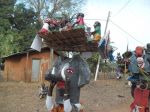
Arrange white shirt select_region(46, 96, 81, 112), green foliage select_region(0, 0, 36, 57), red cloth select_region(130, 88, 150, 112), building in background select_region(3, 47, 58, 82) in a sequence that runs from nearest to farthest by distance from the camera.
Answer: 1. white shirt select_region(46, 96, 81, 112)
2. red cloth select_region(130, 88, 150, 112)
3. building in background select_region(3, 47, 58, 82)
4. green foliage select_region(0, 0, 36, 57)

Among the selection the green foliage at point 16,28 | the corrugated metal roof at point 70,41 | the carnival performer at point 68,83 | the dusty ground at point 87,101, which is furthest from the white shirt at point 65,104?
the green foliage at point 16,28

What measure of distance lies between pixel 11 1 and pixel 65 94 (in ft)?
98.0

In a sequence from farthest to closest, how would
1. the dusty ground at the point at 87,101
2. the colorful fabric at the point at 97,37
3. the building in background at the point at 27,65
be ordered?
the building in background at the point at 27,65, the dusty ground at the point at 87,101, the colorful fabric at the point at 97,37

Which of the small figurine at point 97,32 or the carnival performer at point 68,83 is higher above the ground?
the small figurine at point 97,32

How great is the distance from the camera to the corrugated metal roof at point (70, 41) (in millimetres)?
6329

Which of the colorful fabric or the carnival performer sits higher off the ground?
the colorful fabric

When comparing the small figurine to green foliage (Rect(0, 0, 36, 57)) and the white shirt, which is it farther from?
green foliage (Rect(0, 0, 36, 57))

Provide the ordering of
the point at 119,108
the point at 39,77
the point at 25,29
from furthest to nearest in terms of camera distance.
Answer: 1. the point at 25,29
2. the point at 39,77
3. the point at 119,108

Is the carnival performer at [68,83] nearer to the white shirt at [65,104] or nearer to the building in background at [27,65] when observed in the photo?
the white shirt at [65,104]

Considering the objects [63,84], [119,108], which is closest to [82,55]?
[63,84]

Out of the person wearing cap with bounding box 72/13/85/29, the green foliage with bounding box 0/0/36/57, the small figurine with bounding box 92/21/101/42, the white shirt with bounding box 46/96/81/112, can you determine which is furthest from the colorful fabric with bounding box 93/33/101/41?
the green foliage with bounding box 0/0/36/57

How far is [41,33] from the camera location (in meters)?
6.70

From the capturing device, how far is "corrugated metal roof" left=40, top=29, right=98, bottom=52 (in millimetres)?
6329

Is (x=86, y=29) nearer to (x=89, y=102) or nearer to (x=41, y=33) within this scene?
(x=41, y=33)
